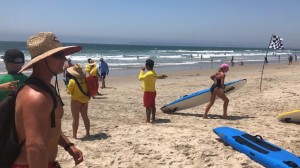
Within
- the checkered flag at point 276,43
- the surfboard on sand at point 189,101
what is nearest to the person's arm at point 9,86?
the surfboard on sand at point 189,101

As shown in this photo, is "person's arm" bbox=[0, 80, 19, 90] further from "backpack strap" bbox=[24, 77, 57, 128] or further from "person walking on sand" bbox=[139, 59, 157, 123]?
"person walking on sand" bbox=[139, 59, 157, 123]

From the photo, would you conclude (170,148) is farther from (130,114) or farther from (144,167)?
(130,114)

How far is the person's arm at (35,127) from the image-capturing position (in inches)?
84.2

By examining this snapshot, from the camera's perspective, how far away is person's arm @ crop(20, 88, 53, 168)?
2.14 m

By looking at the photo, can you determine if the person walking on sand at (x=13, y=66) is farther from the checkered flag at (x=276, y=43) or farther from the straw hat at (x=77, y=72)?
the checkered flag at (x=276, y=43)

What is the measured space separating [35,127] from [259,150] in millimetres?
4073

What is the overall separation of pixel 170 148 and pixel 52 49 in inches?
162

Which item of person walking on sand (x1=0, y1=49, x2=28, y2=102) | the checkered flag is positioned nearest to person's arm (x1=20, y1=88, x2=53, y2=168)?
person walking on sand (x1=0, y1=49, x2=28, y2=102)

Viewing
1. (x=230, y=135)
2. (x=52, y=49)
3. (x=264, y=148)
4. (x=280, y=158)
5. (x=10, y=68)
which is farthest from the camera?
(x=230, y=135)

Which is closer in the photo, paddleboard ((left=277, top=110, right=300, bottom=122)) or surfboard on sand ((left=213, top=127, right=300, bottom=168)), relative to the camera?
surfboard on sand ((left=213, top=127, right=300, bottom=168))

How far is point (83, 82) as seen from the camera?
23.3 ft

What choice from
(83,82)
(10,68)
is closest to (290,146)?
(83,82)

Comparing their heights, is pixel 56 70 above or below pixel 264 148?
above

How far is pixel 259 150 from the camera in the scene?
5.44 meters
